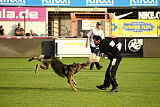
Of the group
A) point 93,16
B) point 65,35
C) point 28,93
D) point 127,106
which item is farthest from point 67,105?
point 93,16

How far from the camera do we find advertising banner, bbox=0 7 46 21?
31.0 meters

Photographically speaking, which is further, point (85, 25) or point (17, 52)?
point (85, 25)

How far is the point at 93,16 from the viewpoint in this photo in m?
31.1

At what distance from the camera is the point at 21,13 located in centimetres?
3147

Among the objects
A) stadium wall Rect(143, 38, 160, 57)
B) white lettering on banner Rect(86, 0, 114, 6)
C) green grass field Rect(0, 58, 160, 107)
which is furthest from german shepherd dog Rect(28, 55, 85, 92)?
white lettering on banner Rect(86, 0, 114, 6)

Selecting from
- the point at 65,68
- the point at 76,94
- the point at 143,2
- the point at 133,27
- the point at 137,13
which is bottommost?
the point at 76,94

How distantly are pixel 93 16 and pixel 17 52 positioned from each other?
826 centimetres

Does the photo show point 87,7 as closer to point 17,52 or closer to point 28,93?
point 17,52

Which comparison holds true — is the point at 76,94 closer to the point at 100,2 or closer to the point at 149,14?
the point at 100,2

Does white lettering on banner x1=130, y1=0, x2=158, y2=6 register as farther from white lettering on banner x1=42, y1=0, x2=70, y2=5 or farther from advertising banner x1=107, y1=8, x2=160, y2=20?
white lettering on banner x1=42, y1=0, x2=70, y2=5

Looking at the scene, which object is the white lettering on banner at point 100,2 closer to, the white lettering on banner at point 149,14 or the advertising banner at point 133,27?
the advertising banner at point 133,27

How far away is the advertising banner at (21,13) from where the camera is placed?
102 ft

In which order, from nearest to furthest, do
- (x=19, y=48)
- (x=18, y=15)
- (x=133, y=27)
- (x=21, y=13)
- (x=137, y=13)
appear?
(x=19, y=48)
(x=133, y=27)
(x=18, y=15)
(x=21, y=13)
(x=137, y=13)

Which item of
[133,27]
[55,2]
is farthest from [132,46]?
[55,2]
